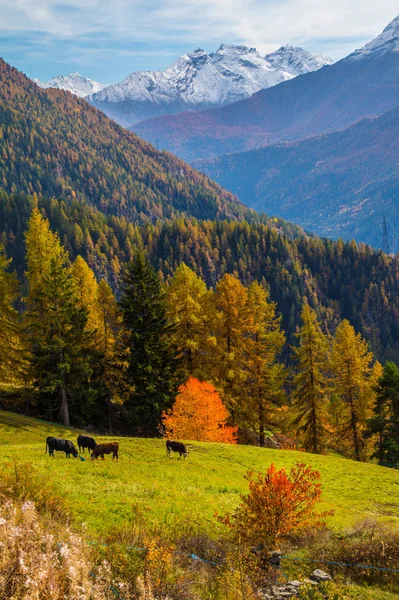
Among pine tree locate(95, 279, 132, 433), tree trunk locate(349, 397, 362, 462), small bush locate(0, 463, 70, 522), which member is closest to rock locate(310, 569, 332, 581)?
small bush locate(0, 463, 70, 522)

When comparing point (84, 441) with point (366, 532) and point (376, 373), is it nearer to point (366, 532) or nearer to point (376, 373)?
point (366, 532)

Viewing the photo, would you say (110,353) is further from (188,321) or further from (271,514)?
(271,514)

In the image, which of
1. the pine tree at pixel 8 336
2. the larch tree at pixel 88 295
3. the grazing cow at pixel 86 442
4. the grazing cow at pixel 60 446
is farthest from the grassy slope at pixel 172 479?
the larch tree at pixel 88 295

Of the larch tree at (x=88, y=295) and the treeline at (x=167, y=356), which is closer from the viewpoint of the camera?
the treeline at (x=167, y=356)

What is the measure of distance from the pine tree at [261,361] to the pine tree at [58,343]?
54.3ft

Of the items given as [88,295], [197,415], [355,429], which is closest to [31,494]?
[197,415]

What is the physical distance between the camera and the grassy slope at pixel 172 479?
18.8 metres

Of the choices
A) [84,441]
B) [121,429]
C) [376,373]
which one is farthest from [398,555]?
[376,373]

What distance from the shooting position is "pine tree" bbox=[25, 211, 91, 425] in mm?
43062

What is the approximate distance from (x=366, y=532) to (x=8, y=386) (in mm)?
41931

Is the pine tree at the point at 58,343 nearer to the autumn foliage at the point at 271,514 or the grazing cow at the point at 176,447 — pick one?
the grazing cow at the point at 176,447

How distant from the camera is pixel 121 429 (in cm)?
5059

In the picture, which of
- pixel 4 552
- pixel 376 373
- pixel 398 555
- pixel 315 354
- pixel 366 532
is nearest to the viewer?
pixel 4 552

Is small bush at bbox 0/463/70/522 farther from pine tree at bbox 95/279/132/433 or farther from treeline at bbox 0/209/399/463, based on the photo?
pine tree at bbox 95/279/132/433
